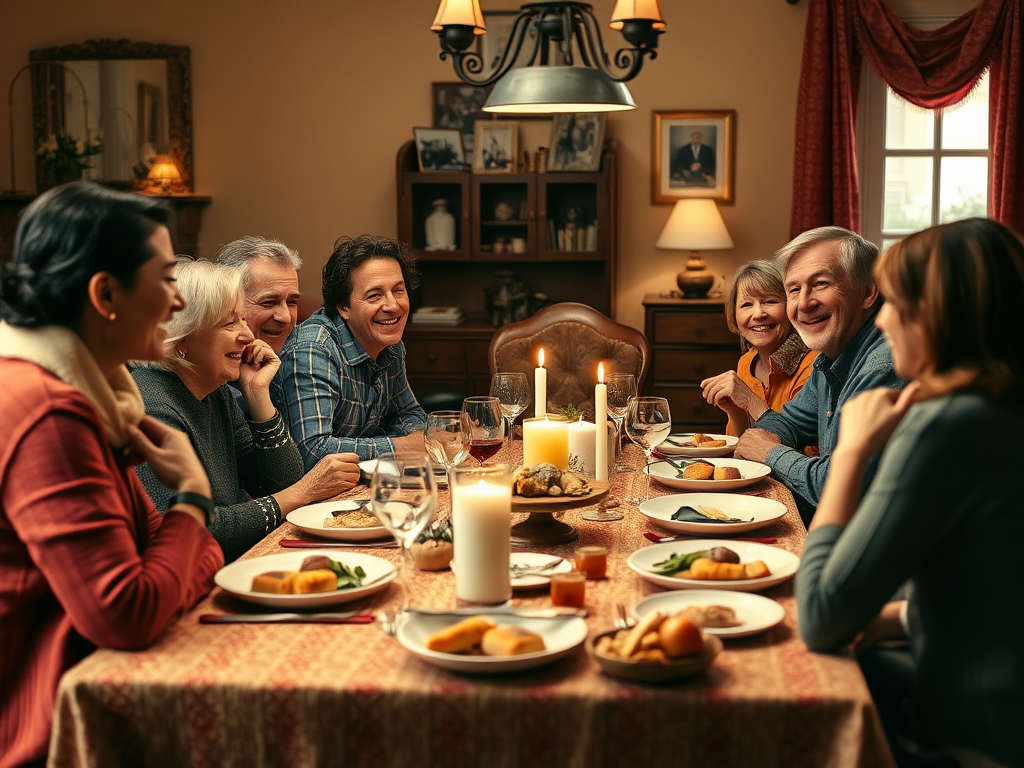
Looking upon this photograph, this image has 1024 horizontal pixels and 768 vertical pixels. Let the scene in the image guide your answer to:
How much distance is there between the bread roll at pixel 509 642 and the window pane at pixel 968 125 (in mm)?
4605

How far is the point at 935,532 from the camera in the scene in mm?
1148

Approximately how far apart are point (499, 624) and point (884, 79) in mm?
4280

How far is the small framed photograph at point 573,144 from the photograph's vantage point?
488 cm

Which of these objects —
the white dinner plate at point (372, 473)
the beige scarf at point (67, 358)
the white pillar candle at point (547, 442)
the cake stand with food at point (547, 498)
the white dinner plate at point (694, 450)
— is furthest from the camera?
the white dinner plate at point (694, 450)

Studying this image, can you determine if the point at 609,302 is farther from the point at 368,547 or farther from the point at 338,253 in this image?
the point at 368,547

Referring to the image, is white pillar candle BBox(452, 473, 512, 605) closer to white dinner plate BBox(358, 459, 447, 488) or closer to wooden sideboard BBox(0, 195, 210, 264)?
white dinner plate BBox(358, 459, 447, 488)

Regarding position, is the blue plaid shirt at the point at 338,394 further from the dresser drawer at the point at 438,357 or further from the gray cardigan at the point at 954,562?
the dresser drawer at the point at 438,357

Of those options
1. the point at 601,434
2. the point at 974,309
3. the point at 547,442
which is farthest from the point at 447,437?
the point at 974,309

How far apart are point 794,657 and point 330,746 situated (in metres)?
0.53

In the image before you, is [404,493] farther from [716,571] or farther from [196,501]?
[716,571]

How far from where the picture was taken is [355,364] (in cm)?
278

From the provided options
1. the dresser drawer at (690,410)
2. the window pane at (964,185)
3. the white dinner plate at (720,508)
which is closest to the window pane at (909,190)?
the window pane at (964,185)

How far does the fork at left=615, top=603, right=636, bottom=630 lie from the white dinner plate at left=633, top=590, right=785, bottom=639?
0.01m

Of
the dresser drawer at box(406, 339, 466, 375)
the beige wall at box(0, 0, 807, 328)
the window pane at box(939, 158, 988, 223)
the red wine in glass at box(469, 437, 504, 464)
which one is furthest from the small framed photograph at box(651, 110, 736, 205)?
the red wine in glass at box(469, 437, 504, 464)
